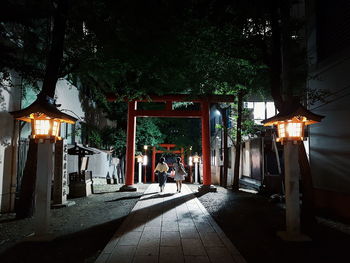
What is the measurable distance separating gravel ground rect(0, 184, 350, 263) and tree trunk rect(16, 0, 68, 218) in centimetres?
53

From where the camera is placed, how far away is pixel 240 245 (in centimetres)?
592

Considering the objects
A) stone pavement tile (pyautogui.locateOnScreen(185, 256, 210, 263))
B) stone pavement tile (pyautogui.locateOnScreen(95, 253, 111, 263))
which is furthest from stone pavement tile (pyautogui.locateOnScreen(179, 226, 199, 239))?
stone pavement tile (pyautogui.locateOnScreen(95, 253, 111, 263))

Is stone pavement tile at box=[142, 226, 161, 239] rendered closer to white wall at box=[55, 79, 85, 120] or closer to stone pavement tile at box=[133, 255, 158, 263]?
stone pavement tile at box=[133, 255, 158, 263]

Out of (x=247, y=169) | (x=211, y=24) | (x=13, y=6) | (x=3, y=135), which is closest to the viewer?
(x=13, y=6)

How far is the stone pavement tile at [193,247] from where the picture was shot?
5305 mm

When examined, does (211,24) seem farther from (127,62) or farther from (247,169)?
(247,169)

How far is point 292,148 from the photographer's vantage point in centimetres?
682

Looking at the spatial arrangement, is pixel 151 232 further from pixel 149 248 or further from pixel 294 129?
pixel 294 129

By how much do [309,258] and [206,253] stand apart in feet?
7.14

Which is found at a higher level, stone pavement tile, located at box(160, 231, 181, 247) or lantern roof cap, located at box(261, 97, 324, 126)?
lantern roof cap, located at box(261, 97, 324, 126)

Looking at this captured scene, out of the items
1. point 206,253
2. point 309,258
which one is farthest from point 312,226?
point 206,253

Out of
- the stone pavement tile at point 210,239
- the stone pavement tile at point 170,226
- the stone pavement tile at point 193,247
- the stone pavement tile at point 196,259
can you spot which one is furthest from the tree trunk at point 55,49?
the stone pavement tile at point 196,259

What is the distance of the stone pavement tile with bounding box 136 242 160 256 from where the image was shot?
17.2ft

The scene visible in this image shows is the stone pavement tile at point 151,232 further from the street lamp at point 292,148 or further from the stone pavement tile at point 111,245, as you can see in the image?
the street lamp at point 292,148
